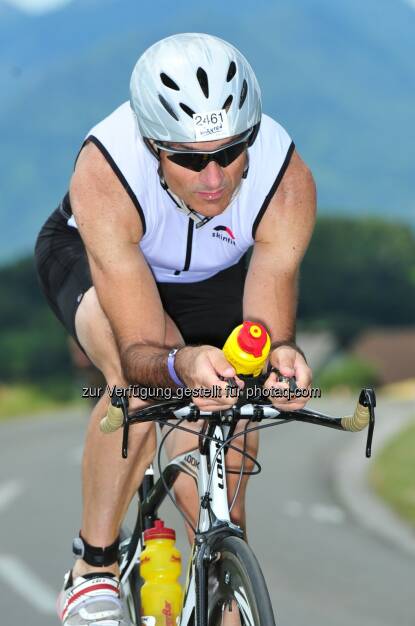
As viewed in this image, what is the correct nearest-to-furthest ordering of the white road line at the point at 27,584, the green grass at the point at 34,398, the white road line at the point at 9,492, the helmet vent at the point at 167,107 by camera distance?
the helmet vent at the point at 167,107
the white road line at the point at 27,584
the white road line at the point at 9,492
the green grass at the point at 34,398

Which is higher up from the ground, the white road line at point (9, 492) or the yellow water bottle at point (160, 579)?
the yellow water bottle at point (160, 579)

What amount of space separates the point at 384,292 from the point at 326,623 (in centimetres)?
2925

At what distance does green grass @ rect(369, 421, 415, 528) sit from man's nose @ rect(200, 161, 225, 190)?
27.5ft

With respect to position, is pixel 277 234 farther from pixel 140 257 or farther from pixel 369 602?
pixel 369 602

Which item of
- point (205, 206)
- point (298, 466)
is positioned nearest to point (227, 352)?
point (205, 206)

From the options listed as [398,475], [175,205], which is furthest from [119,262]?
[398,475]

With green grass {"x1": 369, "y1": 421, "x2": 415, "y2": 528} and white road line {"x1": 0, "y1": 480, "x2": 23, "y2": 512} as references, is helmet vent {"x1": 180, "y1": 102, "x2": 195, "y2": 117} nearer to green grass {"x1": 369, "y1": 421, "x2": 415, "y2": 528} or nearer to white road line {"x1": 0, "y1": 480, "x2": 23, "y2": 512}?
green grass {"x1": 369, "y1": 421, "x2": 415, "y2": 528}

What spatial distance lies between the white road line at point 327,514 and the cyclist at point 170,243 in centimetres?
783

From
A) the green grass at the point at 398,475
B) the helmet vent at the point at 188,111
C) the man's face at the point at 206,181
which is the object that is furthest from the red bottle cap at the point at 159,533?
the green grass at the point at 398,475

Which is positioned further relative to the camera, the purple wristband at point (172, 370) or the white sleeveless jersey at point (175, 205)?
the white sleeveless jersey at point (175, 205)

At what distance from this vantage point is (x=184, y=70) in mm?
4137

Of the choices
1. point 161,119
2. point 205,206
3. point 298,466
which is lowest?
point 298,466

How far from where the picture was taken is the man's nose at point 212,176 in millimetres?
4184

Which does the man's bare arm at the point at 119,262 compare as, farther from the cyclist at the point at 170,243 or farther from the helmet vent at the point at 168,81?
the helmet vent at the point at 168,81
